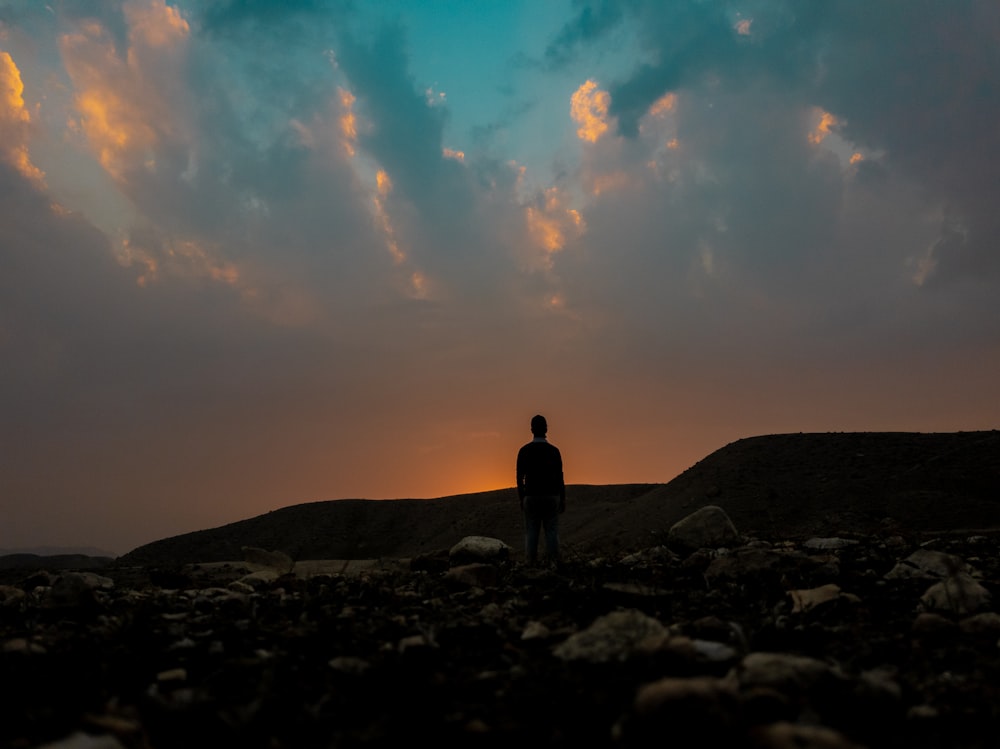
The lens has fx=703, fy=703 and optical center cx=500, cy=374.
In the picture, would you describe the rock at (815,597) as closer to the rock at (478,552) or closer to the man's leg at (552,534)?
the man's leg at (552,534)

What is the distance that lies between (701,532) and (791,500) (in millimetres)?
14715

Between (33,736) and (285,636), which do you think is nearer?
(33,736)

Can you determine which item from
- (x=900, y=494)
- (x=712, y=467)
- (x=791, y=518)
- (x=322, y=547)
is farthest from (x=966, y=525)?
(x=322, y=547)

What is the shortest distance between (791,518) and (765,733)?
22554 millimetres

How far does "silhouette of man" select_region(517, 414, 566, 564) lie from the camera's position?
37.5 ft

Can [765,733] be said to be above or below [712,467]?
below

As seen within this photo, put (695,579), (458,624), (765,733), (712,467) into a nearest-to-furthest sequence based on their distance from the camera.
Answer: (765,733)
(458,624)
(695,579)
(712,467)

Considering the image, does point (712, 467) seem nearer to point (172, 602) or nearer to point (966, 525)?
point (966, 525)

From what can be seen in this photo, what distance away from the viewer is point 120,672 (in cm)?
330

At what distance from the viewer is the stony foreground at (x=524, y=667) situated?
7.66 ft

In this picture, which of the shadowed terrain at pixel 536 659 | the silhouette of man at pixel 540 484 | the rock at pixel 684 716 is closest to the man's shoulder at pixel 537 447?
the silhouette of man at pixel 540 484

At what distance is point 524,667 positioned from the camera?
126 inches

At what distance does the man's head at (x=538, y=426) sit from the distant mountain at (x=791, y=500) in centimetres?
260

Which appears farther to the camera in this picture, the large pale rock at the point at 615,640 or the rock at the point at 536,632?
the rock at the point at 536,632
